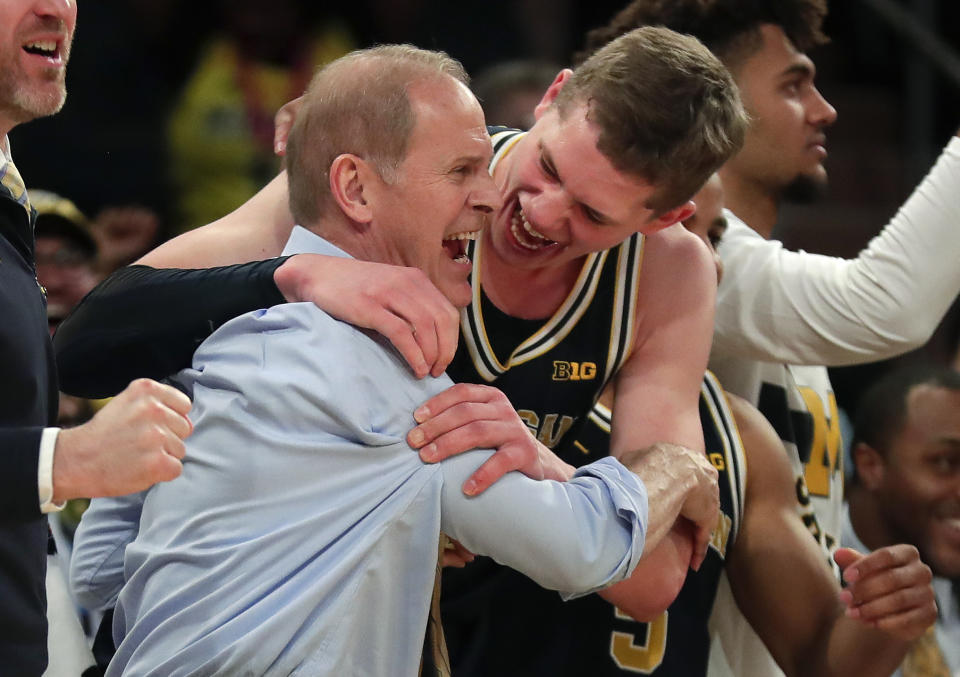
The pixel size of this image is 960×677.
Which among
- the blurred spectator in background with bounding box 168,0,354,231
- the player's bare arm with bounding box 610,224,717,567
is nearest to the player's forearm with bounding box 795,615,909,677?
the player's bare arm with bounding box 610,224,717,567

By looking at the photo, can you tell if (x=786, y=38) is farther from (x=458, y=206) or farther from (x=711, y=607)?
(x=458, y=206)

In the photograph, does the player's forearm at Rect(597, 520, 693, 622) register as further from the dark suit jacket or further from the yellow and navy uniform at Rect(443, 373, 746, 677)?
the dark suit jacket

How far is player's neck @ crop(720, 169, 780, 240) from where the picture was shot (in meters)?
3.51

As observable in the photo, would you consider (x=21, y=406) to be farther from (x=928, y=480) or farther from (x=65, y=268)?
(x=928, y=480)

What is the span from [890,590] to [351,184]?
4.45 ft

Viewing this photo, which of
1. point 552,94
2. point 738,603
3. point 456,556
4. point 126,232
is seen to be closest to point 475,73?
point 126,232

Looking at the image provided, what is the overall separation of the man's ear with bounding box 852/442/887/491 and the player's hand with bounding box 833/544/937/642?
116cm

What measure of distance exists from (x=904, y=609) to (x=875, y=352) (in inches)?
28.3

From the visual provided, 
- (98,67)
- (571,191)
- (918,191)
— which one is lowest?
(98,67)

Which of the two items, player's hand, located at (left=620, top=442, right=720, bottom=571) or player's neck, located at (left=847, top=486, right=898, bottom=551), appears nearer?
player's hand, located at (left=620, top=442, right=720, bottom=571)

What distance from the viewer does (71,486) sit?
167 cm

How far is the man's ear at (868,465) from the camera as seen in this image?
3811 millimetres

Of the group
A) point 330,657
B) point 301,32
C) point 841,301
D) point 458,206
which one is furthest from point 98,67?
point 330,657

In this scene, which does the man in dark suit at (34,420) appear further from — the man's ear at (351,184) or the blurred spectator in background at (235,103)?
the blurred spectator in background at (235,103)
